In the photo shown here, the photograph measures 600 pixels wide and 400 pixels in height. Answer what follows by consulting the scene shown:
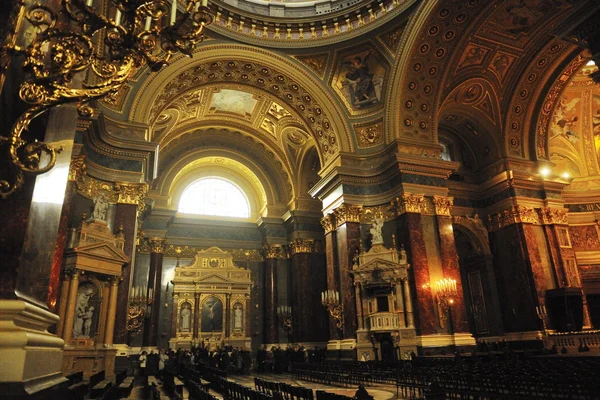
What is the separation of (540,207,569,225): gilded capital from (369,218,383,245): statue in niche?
6940 mm

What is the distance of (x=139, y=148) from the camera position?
1288 centimetres

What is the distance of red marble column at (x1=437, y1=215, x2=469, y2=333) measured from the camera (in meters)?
13.7

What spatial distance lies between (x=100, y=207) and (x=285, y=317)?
9.98m

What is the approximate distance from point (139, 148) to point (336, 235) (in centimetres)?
751

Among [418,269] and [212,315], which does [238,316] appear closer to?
[212,315]

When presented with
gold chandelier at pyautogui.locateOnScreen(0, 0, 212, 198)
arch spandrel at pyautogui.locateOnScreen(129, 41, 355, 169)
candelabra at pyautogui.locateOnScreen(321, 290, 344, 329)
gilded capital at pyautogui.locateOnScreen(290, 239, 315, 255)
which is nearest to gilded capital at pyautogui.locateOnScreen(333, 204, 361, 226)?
arch spandrel at pyautogui.locateOnScreen(129, 41, 355, 169)

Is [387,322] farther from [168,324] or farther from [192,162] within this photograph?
[192,162]

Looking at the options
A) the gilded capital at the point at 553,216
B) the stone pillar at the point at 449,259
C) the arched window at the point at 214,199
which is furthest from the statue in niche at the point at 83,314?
the gilded capital at the point at 553,216

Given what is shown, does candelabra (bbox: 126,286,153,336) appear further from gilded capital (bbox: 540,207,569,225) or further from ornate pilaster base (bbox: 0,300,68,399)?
gilded capital (bbox: 540,207,569,225)

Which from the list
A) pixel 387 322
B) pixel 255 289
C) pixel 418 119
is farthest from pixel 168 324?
pixel 418 119

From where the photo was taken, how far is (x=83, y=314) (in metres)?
10.6

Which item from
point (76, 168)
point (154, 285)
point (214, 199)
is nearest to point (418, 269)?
point (76, 168)

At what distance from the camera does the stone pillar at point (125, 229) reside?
448 inches

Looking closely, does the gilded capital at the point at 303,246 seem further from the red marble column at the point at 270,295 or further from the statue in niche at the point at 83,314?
the statue in niche at the point at 83,314
